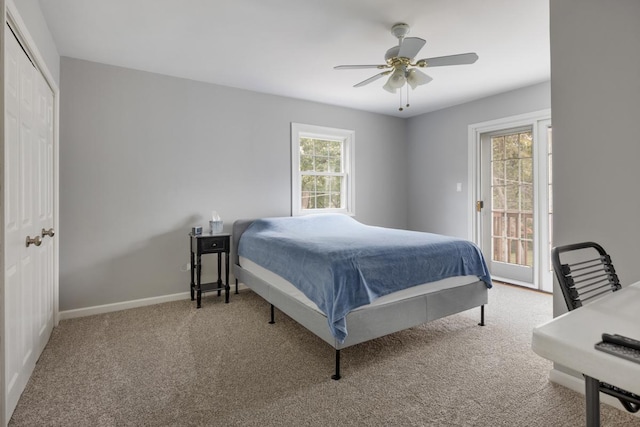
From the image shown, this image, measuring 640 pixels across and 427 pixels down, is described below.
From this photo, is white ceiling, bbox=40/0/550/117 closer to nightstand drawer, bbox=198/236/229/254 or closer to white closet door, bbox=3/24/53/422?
white closet door, bbox=3/24/53/422

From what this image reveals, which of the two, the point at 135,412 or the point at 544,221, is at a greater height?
the point at 544,221

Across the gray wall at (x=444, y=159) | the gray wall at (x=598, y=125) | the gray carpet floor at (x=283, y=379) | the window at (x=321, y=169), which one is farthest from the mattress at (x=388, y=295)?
the gray wall at (x=444, y=159)

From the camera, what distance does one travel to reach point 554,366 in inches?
79.7

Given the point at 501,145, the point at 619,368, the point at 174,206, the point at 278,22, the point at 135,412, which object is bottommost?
the point at 135,412

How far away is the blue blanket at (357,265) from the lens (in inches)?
79.7

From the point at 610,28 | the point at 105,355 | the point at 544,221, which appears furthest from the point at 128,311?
the point at 544,221

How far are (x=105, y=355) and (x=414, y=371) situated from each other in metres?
Result: 2.20

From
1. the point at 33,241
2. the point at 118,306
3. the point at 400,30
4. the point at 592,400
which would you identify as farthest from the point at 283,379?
the point at 400,30

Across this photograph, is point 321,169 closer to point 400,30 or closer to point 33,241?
point 400,30

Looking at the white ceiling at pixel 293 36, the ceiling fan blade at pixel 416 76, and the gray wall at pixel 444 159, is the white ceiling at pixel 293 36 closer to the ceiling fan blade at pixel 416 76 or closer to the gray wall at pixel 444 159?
the ceiling fan blade at pixel 416 76

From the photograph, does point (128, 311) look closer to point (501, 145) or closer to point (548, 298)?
point (548, 298)

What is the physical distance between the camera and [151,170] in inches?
137

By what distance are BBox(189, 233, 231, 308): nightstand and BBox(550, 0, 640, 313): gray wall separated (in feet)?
9.66

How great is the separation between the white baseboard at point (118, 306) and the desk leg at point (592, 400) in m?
3.64
